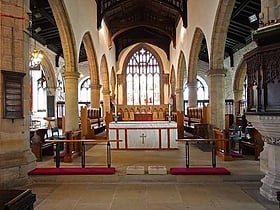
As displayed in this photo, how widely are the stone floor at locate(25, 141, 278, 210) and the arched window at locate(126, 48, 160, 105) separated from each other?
16375mm

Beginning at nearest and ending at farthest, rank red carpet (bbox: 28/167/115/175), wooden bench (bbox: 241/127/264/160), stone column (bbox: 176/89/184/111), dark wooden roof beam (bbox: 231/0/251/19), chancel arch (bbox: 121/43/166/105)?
1. red carpet (bbox: 28/167/115/175)
2. wooden bench (bbox: 241/127/264/160)
3. dark wooden roof beam (bbox: 231/0/251/19)
4. stone column (bbox: 176/89/184/111)
5. chancel arch (bbox: 121/43/166/105)

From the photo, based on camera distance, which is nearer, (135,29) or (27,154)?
(27,154)

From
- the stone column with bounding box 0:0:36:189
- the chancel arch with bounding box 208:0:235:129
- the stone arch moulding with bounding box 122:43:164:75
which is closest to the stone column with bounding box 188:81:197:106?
the chancel arch with bounding box 208:0:235:129

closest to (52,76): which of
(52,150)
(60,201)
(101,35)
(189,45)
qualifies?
(101,35)

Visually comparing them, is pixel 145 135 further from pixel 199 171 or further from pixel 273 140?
pixel 273 140

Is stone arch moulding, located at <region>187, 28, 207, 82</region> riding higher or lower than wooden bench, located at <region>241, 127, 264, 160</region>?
higher

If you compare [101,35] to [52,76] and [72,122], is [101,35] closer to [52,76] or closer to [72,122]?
[52,76]

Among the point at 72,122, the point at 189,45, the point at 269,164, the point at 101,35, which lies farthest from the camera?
the point at 101,35

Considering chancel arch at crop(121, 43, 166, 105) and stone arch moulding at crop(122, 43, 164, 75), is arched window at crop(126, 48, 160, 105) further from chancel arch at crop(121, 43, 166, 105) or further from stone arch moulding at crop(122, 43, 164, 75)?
stone arch moulding at crop(122, 43, 164, 75)

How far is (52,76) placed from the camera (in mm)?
18391

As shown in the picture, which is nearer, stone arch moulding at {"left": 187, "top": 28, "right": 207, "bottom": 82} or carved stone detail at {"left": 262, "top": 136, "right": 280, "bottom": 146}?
carved stone detail at {"left": 262, "top": 136, "right": 280, "bottom": 146}

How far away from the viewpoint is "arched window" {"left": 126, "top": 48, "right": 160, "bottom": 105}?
23219 millimetres

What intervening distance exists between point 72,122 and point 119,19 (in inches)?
422

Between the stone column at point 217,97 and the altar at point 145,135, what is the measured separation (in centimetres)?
140
